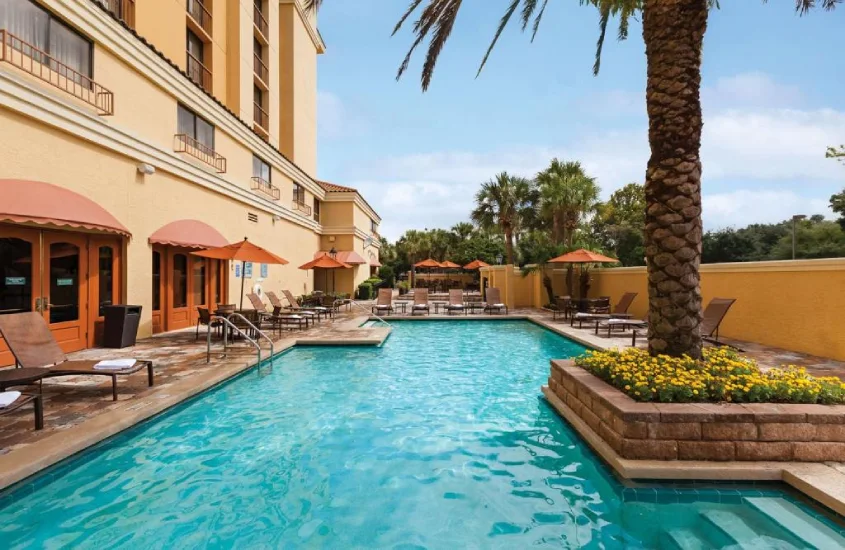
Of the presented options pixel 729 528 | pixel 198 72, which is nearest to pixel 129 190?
pixel 198 72

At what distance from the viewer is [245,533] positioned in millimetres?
3588

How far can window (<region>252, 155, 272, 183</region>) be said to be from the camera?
762 inches

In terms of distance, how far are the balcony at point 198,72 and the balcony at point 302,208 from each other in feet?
23.0

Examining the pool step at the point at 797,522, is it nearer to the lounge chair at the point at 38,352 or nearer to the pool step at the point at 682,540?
the pool step at the point at 682,540

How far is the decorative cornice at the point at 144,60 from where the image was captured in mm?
9359

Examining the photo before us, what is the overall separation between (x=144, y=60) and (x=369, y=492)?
12.7m

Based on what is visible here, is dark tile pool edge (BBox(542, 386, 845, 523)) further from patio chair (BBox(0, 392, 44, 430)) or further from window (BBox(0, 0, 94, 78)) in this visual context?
window (BBox(0, 0, 94, 78))

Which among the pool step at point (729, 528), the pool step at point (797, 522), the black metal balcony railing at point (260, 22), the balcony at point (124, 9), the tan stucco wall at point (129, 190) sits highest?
the black metal balcony railing at point (260, 22)

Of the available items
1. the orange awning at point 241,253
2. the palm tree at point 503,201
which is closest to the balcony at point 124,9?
the orange awning at point 241,253

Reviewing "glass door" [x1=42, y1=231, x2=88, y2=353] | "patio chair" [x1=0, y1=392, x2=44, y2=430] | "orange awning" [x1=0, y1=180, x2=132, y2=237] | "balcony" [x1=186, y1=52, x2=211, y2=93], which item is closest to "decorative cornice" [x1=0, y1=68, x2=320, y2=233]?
"orange awning" [x1=0, y1=180, x2=132, y2=237]

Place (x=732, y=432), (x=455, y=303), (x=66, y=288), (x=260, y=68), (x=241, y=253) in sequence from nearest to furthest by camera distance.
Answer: (x=732, y=432) < (x=66, y=288) < (x=241, y=253) < (x=455, y=303) < (x=260, y=68)

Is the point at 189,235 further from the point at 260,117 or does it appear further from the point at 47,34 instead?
the point at 260,117

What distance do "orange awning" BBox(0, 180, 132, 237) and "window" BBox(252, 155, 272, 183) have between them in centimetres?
1028

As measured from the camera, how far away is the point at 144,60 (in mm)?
11461
